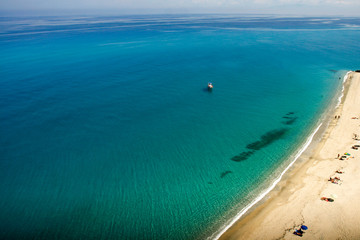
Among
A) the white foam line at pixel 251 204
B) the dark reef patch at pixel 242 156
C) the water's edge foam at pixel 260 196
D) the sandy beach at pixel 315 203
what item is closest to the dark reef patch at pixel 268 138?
the dark reef patch at pixel 242 156

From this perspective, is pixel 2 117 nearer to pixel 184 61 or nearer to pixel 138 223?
pixel 138 223

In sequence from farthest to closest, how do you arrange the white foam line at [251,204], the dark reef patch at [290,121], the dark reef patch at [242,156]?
the dark reef patch at [290,121] → the dark reef patch at [242,156] → the white foam line at [251,204]

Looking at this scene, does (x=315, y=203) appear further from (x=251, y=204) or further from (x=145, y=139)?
(x=145, y=139)

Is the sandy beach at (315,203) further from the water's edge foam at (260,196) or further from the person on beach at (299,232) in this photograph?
the water's edge foam at (260,196)

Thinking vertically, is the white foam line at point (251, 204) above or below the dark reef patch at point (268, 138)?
below

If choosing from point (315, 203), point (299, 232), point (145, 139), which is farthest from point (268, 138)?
point (145, 139)

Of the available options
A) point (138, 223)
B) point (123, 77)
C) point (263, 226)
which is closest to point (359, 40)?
point (123, 77)
